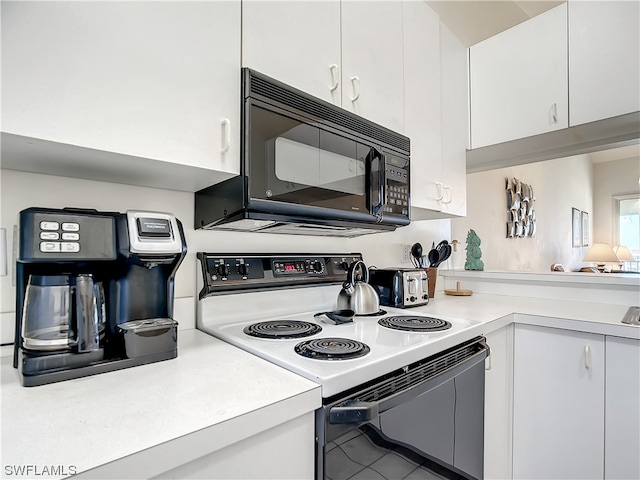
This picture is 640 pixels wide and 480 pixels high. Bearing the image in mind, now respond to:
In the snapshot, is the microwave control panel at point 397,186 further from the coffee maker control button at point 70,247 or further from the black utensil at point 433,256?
the coffee maker control button at point 70,247

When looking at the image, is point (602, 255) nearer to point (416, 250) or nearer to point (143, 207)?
point (416, 250)

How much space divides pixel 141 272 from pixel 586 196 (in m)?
7.18

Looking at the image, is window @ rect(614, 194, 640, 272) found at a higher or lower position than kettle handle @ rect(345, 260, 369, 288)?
higher

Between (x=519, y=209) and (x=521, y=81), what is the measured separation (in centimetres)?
202

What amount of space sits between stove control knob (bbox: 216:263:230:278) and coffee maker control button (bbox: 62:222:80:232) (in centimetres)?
48

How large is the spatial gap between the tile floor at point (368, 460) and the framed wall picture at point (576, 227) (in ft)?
19.5

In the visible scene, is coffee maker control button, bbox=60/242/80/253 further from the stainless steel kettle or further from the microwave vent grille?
the stainless steel kettle

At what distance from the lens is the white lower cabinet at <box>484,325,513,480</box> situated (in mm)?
1326

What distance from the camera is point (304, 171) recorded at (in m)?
1.09

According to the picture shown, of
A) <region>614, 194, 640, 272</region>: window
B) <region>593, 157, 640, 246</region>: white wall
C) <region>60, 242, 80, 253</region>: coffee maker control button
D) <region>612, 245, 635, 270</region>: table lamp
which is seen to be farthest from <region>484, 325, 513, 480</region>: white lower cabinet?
<region>593, 157, 640, 246</region>: white wall

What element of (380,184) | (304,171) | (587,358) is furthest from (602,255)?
(304,171)

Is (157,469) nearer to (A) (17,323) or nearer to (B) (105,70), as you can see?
(A) (17,323)

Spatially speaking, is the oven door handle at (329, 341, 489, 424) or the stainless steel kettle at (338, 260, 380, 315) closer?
the oven door handle at (329, 341, 489, 424)

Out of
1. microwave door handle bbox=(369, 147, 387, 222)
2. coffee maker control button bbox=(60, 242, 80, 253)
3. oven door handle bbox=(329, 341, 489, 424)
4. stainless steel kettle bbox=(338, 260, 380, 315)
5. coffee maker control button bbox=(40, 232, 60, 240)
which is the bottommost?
oven door handle bbox=(329, 341, 489, 424)
